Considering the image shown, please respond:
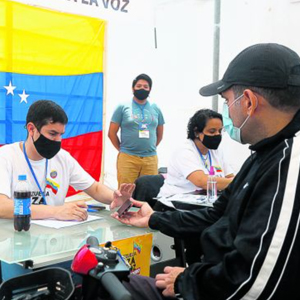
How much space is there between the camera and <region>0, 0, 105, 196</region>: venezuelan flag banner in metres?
3.68

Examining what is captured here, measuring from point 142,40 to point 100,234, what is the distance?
11.5 ft

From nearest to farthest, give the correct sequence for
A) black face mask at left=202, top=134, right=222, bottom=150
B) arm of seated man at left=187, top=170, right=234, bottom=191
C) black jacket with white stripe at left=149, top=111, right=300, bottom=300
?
black jacket with white stripe at left=149, top=111, right=300, bottom=300 → arm of seated man at left=187, top=170, right=234, bottom=191 → black face mask at left=202, top=134, right=222, bottom=150

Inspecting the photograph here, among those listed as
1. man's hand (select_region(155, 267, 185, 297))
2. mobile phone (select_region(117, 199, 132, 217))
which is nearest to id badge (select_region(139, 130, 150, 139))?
mobile phone (select_region(117, 199, 132, 217))

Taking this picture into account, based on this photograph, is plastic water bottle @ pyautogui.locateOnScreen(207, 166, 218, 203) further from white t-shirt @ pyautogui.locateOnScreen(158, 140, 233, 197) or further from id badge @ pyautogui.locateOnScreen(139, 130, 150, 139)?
id badge @ pyautogui.locateOnScreen(139, 130, 150, 139)

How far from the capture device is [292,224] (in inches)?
35.9

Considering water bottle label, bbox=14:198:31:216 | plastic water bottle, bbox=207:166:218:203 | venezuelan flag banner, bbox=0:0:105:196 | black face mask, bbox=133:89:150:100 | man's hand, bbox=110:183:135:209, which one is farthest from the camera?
black face mask, bbox=133:89:150:100

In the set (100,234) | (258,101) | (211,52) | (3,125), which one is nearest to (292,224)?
(258,101)

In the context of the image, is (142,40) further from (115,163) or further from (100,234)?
(100,234)

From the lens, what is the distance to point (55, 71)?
4031 mm

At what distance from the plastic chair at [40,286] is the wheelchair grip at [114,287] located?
0.19 metres

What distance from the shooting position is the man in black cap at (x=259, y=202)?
3.04ft

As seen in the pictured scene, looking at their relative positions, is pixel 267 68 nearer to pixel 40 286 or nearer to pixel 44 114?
pixel 40 286

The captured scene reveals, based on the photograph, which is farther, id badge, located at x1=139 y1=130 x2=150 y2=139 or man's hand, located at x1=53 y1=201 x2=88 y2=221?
id badge, located at x1=139 y1=130 x2=150 y2=139

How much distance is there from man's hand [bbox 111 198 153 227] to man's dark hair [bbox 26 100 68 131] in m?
0.60
